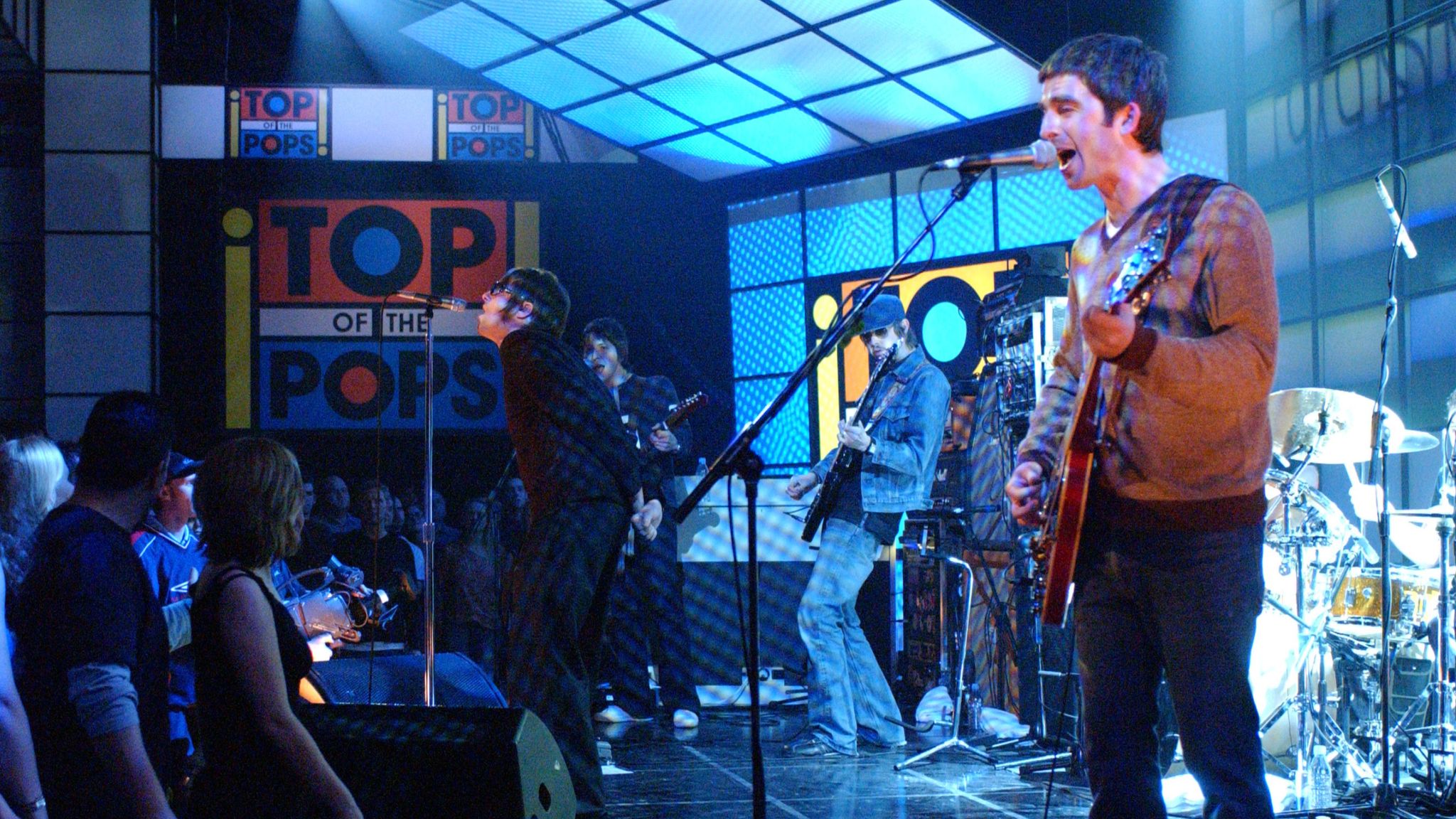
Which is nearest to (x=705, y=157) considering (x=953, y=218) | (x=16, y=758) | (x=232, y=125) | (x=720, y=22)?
(x=720, y=22)

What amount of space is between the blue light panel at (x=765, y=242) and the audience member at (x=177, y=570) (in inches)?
333

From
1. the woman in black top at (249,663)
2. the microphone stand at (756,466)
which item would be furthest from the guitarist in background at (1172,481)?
the woman in black top at (249,663)

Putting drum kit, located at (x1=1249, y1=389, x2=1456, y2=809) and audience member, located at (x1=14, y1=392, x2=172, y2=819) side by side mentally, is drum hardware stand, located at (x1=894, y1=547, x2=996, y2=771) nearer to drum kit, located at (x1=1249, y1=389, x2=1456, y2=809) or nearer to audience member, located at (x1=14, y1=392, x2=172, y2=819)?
drum kit, located at (x1=1249, y1=389, x2=1456, y2=809)

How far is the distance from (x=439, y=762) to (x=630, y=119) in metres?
10.3

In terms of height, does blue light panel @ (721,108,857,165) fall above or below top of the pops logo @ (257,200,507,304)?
above

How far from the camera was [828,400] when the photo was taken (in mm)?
12148

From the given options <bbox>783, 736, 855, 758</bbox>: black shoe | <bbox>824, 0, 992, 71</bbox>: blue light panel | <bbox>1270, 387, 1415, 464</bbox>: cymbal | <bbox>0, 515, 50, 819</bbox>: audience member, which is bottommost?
<bbox>783, 736, 855, 758</bbox>: black shoe

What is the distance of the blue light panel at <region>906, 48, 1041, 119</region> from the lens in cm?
1003

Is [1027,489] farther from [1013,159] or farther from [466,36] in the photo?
[466,36]

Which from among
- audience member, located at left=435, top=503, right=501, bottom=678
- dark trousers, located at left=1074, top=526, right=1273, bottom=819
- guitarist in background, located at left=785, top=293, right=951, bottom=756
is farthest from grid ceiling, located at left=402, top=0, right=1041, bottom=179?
dark trousers, located at left=1074, top=526, right=1273, bottom=819

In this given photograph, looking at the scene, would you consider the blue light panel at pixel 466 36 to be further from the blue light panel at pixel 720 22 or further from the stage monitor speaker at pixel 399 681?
the stage monitor speaker at pixel 399 681

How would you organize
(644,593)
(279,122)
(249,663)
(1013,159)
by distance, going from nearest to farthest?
(249,663) → (1013,159) → (644,593) → (279,122)

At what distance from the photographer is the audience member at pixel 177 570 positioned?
403 centimetres

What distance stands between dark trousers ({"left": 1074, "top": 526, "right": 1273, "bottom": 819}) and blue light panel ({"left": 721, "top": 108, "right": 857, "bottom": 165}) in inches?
383
